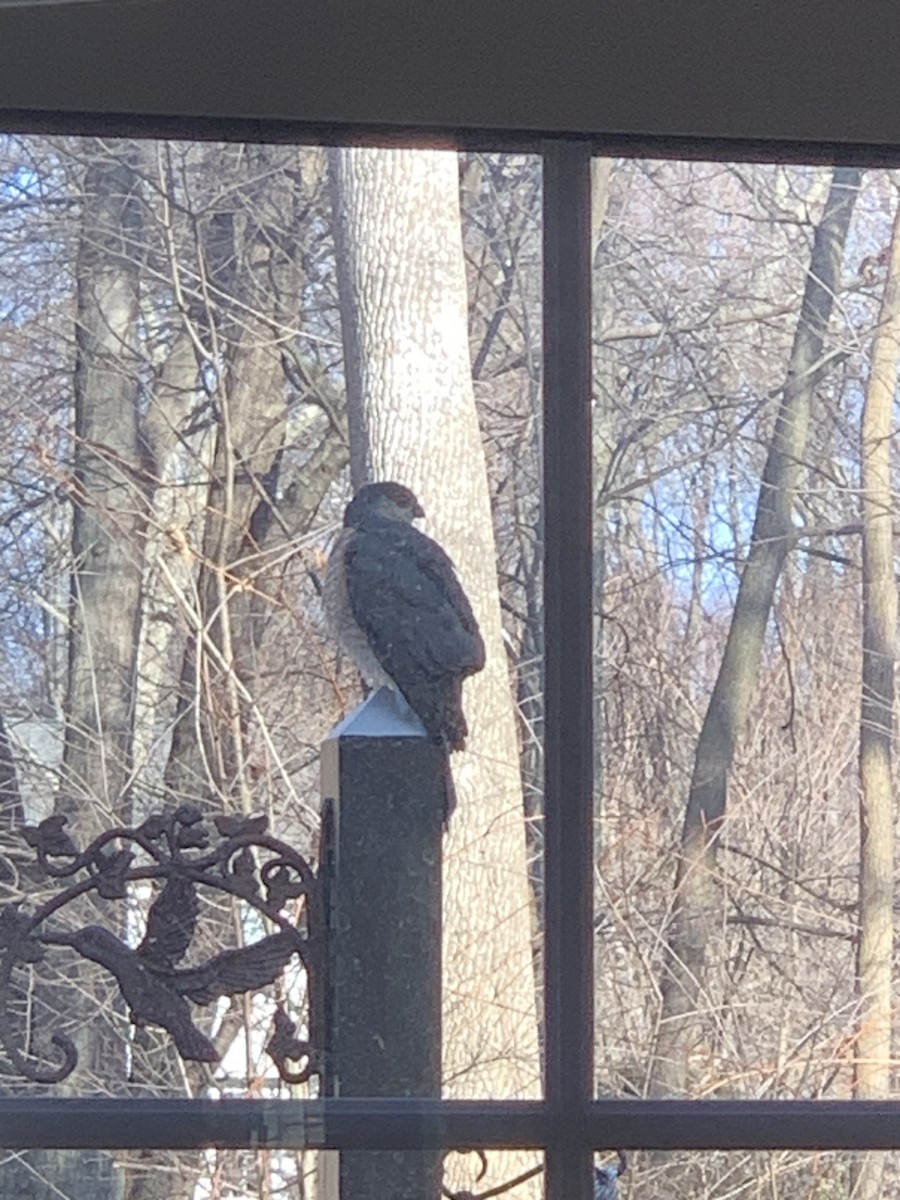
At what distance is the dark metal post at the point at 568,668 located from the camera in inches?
47.6

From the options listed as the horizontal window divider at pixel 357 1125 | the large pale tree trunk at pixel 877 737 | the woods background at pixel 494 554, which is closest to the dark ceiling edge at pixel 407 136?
the woods background at pixel 494 554

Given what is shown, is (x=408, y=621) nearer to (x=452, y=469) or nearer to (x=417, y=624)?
(x=417, y=624)

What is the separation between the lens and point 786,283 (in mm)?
1311

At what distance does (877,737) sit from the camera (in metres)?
1.28

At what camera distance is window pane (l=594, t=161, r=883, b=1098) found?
1.24 m

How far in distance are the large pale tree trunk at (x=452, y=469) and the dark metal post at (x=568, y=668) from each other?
27 mm

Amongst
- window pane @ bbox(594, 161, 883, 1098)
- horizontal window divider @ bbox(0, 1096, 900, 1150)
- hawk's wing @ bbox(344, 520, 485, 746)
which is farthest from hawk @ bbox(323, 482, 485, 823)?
horizontal window divider @ bbox(0, 1096, 900, 1150)

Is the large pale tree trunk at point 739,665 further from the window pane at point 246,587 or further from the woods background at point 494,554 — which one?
the window pane at point 246,587

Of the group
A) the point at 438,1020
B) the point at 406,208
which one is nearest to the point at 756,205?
the point at 406,208

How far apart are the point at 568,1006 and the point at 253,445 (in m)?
0.52

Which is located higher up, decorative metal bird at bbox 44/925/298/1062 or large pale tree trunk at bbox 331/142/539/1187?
large pale tree trunk at bbox 331/142/539/1187

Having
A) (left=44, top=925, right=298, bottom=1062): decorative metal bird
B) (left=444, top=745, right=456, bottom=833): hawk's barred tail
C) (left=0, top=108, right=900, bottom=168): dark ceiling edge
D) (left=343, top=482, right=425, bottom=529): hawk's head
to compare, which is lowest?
(left=44, top=925, right=298, bottom=1062): decorative metal bird

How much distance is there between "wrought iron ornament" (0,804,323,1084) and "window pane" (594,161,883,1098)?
247 mm

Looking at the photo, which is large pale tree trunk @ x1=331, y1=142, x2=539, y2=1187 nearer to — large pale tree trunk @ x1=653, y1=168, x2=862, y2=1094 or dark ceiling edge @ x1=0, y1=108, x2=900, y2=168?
dark ceiling edge @ x1=0, y1=108, x2=900, y2=168
